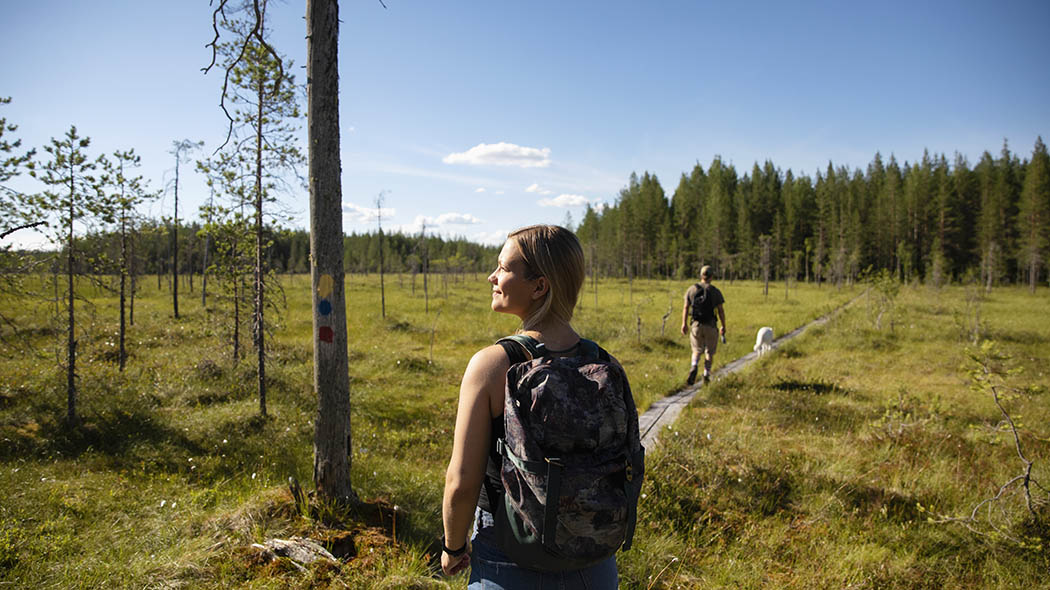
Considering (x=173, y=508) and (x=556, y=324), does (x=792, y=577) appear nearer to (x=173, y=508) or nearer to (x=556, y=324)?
(x=556, y=324)

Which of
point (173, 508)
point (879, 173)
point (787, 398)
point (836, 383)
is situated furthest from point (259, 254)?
point (879, 173)

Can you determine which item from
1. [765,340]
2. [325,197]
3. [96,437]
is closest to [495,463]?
[325,197]

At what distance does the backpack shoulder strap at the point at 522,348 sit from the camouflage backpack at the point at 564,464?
5 centimetres

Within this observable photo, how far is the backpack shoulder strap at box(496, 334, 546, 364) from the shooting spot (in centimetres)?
146

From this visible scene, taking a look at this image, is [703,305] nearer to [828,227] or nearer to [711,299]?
[711,299]

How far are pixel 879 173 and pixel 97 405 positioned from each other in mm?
87077

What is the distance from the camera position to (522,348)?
1485 millimetres

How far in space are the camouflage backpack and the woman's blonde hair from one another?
204 millimetres

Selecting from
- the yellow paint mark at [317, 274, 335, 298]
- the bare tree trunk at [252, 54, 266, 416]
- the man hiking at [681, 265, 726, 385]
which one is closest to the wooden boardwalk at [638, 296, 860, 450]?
the man hiking at [681, 265, 726, 385]

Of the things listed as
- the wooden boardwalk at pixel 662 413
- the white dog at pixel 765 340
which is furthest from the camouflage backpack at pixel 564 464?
the white dog at pixel 765 340

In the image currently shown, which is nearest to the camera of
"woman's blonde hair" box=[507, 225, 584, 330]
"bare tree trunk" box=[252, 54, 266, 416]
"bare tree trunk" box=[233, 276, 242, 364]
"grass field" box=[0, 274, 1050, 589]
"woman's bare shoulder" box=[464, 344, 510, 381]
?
"woman's bare shoulder" box=[464, 344, 510, 381]

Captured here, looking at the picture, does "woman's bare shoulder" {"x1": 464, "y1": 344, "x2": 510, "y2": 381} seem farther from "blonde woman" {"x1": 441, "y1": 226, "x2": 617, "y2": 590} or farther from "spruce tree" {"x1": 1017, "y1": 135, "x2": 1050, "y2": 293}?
"spruce tree" {"x1": 1017, "y1": 135, "x2": 1050, "y2": 293}

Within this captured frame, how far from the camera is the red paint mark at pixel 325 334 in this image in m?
3.60

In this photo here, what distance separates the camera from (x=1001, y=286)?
170 ft
